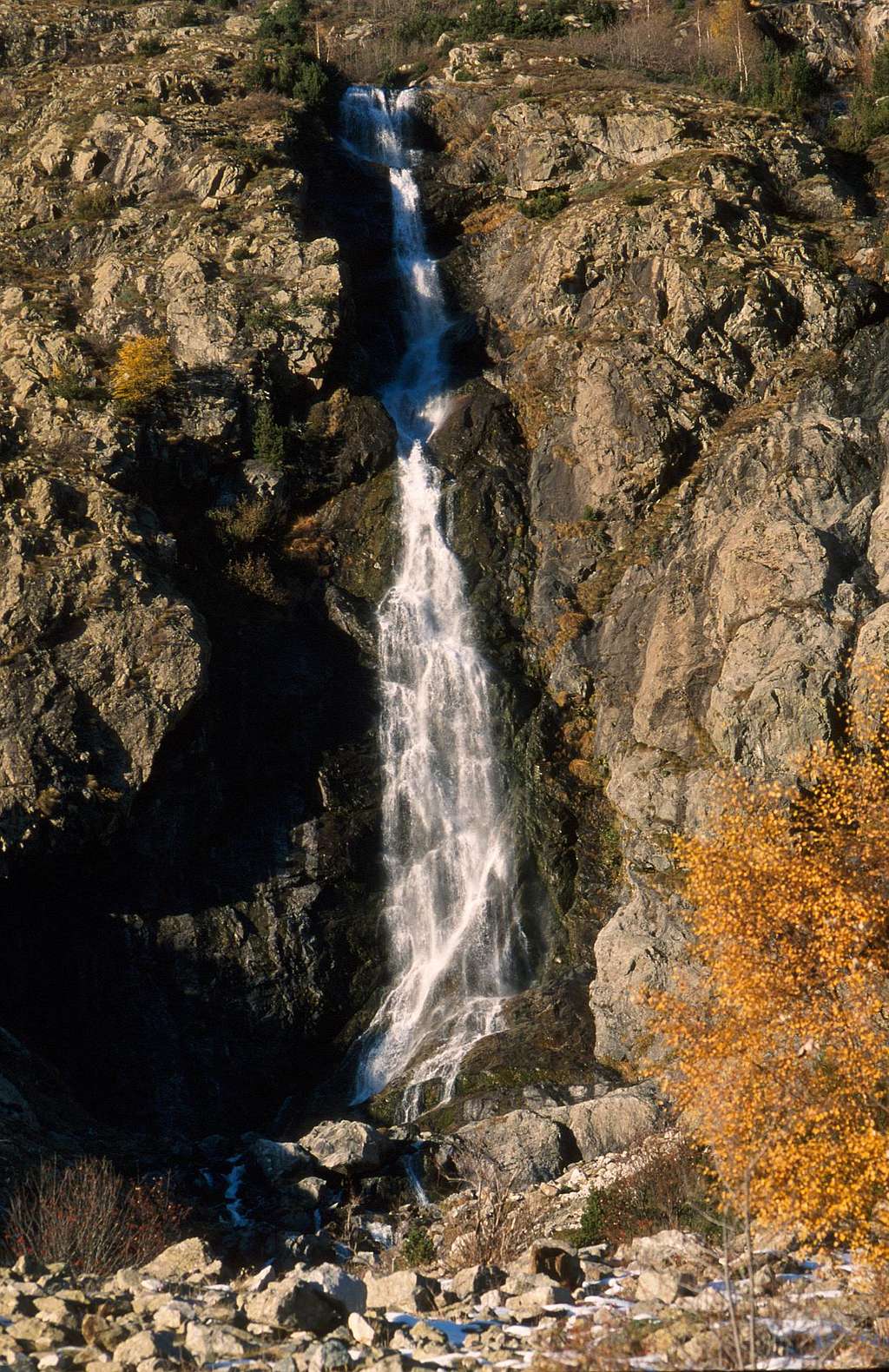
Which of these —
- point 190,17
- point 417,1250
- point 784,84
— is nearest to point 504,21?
point 190,17

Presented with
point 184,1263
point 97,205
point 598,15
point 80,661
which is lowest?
point 184,1263

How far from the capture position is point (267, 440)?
43.9 m

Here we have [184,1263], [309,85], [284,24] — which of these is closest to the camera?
[184,1263]

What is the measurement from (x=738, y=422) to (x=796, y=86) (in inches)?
1135

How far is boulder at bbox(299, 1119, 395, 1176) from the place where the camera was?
91.4ft

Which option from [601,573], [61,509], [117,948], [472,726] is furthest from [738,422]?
[117,948]

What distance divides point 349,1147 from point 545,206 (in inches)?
1596

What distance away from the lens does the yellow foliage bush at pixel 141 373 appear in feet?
142

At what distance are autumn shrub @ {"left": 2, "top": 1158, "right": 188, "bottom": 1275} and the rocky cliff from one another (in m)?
8.74

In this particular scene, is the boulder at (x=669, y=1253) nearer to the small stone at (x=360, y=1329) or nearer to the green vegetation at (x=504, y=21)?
the small stone at (x=360, y=1329)

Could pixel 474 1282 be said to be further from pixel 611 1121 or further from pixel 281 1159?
pixel 281 1159

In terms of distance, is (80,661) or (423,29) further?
(423,29)

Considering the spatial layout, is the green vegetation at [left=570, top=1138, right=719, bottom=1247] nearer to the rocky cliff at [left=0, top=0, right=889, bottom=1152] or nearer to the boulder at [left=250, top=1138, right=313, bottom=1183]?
the rocky cliff at [left=0, top=0, right=889, bottom=1152]

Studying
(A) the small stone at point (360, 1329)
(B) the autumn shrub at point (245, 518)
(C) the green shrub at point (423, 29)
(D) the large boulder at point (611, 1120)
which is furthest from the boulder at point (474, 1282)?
(C) the green shrub at point (423, 29)
